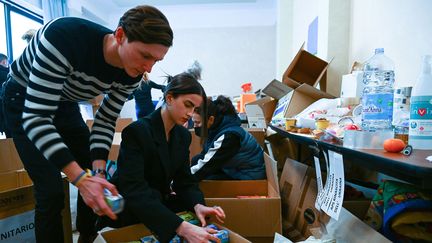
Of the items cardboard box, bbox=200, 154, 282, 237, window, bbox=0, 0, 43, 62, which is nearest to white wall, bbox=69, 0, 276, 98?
window, bbox=0, 0, 43, 62

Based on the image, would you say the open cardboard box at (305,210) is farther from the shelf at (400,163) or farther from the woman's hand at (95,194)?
the woman's hand at (95,194)

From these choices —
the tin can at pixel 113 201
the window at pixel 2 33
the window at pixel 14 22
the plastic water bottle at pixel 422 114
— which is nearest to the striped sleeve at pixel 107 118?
the tin can at pixel 113 201

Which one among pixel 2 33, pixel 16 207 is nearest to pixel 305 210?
pixel 16 207

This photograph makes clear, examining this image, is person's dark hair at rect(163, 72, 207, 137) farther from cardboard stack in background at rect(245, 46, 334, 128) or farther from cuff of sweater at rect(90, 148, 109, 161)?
cardboard stack in background at rect(245, 46, 334, 128)

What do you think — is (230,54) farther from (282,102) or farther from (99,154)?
(99,154)

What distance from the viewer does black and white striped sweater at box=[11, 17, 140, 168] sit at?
0.78 m

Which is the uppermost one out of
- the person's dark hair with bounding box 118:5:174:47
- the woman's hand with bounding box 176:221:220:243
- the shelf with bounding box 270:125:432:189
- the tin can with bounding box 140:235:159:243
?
the person's dark hair with bounding box 118:5:174:47

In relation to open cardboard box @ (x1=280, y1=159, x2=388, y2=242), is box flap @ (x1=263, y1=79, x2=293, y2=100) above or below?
above

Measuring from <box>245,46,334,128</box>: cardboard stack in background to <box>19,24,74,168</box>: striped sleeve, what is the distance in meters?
1.23

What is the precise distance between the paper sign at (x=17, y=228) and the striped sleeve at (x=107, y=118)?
0.58m

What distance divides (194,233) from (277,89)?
1.43 metres

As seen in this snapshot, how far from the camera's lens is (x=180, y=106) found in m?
1.19

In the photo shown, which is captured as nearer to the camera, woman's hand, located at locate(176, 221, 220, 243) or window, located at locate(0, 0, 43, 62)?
woman's hand, located at locate(176, 221, 220, 243)

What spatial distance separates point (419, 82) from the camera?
2.26 feet
